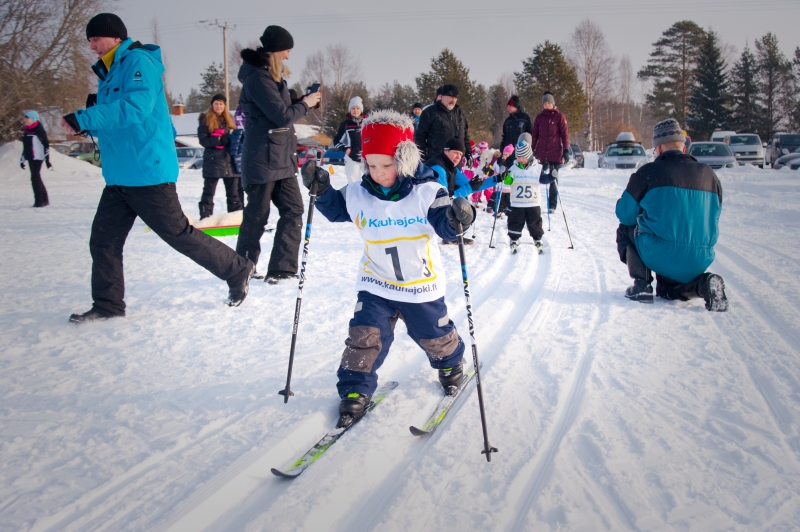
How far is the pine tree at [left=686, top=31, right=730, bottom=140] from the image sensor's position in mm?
37438

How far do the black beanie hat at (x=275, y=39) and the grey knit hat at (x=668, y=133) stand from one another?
3313mm

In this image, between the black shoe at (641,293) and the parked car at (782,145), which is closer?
the black shoe at (641,293)

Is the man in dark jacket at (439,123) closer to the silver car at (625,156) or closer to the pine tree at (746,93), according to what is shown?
the silver car at (625,156)

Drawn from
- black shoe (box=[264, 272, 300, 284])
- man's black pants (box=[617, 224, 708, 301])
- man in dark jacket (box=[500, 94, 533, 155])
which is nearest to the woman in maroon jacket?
man in dark jacket (box=[500, 94, 533, 155])

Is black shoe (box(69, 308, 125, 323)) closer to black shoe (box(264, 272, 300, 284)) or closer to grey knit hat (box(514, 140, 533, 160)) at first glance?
black shoe (box(264, 272, 300, 284))

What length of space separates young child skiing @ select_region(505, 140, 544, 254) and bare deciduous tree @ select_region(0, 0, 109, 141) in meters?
22.1

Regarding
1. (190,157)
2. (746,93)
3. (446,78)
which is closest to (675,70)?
(746,93)

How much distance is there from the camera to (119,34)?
3.45 meters

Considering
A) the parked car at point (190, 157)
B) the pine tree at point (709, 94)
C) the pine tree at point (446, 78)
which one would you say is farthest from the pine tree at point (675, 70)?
the parked car at point (190, 157)

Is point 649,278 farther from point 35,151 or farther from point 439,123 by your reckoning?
point 35,151

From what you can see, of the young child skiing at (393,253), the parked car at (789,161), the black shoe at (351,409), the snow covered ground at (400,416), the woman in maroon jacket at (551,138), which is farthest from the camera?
the parked car at (789,161)

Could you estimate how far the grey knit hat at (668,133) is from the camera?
4.23 meters

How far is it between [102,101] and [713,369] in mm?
4424

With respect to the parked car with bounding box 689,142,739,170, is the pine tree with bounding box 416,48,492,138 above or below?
above
